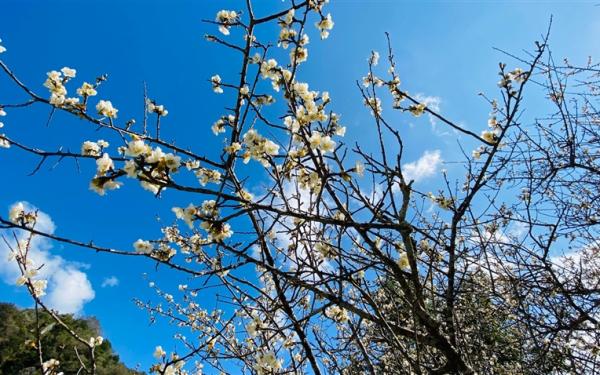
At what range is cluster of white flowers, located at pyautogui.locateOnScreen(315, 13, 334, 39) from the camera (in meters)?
3.00

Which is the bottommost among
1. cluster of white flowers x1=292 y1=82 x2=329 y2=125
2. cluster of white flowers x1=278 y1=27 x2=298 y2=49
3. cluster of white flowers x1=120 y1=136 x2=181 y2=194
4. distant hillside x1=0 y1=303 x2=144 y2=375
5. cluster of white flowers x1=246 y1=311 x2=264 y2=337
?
cluster of white flowers x1=246 y1=311 x2=264 y2=337

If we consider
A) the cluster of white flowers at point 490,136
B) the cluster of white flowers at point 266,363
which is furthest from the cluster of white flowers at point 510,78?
the cluster of white flowers at point 266,363

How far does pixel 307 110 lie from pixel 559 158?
7.37ft

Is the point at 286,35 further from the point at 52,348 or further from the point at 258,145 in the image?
the point at 52,348

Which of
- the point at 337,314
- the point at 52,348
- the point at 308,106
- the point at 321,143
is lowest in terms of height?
the point at 337,314

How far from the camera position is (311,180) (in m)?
2.42

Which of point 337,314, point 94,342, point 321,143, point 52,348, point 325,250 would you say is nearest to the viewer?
point 321,143

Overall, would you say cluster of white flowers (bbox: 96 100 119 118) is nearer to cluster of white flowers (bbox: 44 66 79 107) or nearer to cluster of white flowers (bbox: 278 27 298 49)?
cluster of white flowers (bbox: 44 66 79 107)

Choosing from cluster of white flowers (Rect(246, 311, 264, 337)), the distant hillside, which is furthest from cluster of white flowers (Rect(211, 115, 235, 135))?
the distant hillside

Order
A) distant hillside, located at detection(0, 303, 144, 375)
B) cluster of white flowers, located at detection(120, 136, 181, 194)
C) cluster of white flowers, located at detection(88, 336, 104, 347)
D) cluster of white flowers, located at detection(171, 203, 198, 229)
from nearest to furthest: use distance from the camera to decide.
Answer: cluster of white flowers, located at detection(120, 136, 181, 194)
cluster of white flowers, located at detection(171, 203, 198, 229)
cluster of white flowers, located at detection(88, 336, 104, 347)
distant hillside, located at detection(0, 303, 144, 375)

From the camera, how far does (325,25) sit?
3.01 meters

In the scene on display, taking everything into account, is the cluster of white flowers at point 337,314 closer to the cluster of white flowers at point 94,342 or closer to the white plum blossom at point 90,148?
the cluster of white flowers at point 94,342

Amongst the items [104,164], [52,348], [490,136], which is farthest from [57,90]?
[52,348]

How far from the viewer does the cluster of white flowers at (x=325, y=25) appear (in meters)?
3.00
